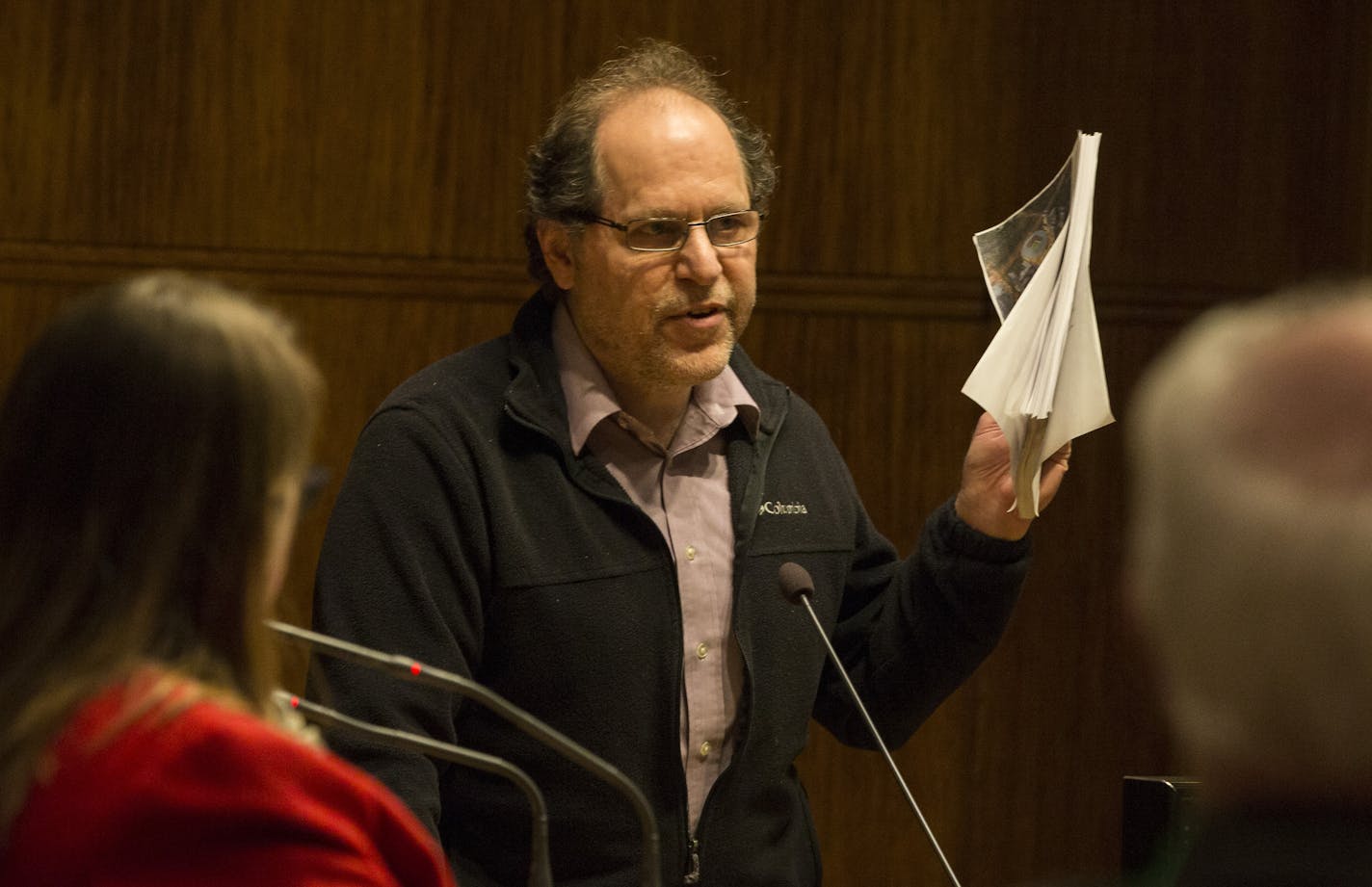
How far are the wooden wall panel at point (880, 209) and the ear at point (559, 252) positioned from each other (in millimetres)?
959

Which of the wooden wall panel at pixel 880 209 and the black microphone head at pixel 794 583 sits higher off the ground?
the wooden wall panel at pixel 880 209

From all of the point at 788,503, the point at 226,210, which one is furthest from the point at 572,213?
the point at 226,210

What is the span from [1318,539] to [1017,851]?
278 centimetres

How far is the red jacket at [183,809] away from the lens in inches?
39.6

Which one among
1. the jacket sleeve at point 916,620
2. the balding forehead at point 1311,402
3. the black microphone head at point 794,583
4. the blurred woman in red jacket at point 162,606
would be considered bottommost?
the jacket sleeve at point 916,620

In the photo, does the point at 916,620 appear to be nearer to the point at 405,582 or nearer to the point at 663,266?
the point at 663,266

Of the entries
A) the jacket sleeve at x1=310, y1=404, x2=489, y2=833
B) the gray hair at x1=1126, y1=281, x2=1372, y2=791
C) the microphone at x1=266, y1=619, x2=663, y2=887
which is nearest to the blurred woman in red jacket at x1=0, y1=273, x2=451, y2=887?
the microphone at x1=266, y1=619, x2=663, y2=887

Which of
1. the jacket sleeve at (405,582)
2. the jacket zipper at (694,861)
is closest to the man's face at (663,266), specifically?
the jacket sleeve at (405,582)

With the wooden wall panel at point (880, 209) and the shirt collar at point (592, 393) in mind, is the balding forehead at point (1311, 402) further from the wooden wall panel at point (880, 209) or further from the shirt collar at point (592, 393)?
the wooden wall panel at point (880, 209)

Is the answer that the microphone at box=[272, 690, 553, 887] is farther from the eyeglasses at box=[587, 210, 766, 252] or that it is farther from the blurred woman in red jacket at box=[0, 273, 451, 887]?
the eyeglasses at box=[587, 210, 766, 252]

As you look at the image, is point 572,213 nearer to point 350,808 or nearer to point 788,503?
point 788,503

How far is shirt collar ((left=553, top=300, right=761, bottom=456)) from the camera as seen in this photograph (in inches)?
84.4

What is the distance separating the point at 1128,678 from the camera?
3469 mm

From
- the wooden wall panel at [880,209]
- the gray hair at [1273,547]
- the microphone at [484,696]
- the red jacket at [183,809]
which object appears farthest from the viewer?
the wooden wall panel at [880,209]
